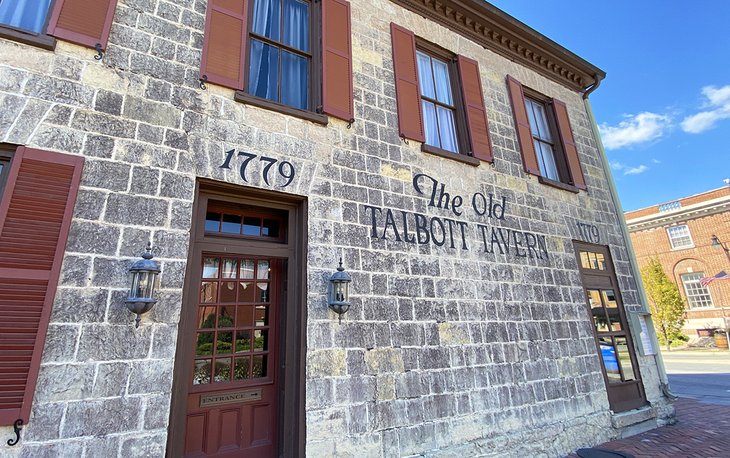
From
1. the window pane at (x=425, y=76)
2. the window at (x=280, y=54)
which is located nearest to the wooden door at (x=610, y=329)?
the window pane at (x=425, y=76)

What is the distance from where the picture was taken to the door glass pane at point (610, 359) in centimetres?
626

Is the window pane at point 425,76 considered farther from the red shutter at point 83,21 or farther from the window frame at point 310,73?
the red shutter at point 83,21

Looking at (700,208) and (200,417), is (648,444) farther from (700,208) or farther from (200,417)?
(700,208)

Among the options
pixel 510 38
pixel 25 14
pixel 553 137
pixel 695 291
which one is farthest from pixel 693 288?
pixel 25 14

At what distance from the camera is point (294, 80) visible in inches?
182

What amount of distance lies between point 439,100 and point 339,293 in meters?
3.92

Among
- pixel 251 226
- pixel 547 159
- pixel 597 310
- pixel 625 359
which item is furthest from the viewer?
pixel 547 159

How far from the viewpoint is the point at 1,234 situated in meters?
2.63

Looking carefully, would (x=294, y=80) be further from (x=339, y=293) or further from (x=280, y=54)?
(x=339, y=293)

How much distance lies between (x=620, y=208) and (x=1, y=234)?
9618 millimetres

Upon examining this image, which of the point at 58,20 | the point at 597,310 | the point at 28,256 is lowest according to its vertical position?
the point at 597,310

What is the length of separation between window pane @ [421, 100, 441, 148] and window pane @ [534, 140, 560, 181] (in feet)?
8.66

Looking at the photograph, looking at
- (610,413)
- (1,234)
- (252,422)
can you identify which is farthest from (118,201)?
(610,413)

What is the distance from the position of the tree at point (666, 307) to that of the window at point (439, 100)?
22.8 meters
